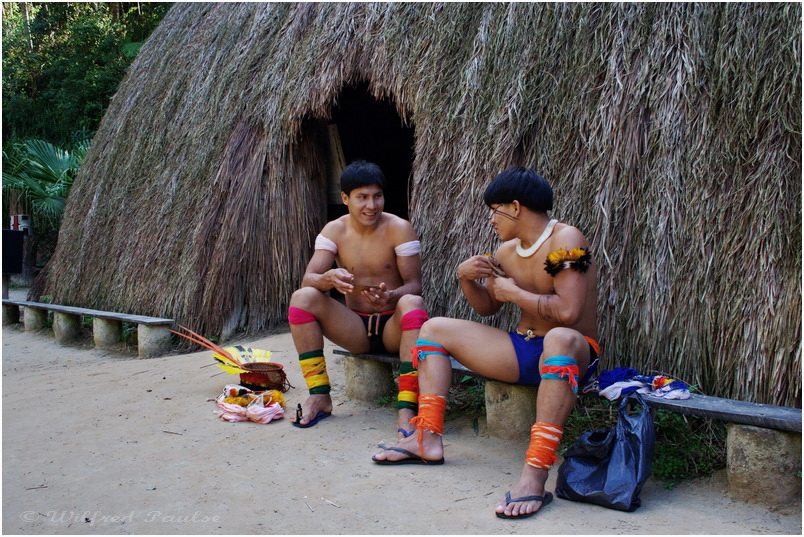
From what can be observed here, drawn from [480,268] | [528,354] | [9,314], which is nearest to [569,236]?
[480,268]

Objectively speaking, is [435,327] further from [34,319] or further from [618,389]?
[34,319]

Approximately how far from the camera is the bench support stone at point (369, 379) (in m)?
4.05

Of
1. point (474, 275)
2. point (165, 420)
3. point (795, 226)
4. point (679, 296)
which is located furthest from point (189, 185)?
point (795, 226)

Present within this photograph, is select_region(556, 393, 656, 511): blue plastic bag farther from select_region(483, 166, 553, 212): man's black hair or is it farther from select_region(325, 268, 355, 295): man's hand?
select_region(325, 268, 355, 295): man's hand

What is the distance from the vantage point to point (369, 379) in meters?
4.05

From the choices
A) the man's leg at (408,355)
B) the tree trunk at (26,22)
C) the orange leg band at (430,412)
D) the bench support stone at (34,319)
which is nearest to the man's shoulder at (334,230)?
the man's leg at (408,355)

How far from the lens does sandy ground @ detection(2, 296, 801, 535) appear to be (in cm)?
252

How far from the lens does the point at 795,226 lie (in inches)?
116

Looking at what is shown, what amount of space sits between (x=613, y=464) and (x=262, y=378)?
2.21 metres

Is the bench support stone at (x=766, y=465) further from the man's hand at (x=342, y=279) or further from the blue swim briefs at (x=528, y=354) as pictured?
the man's hand at (x=342, y=279)

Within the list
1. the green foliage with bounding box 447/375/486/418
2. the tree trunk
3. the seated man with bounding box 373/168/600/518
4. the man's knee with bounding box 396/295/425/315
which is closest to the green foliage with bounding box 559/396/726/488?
the seated man with bounding box 373/168/600/518

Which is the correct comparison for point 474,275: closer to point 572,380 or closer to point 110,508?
point 572,380

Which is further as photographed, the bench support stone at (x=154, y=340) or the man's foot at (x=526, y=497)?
the bench support stone at (x=154, y=340)

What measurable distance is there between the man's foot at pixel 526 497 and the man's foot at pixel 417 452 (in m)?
0.49
